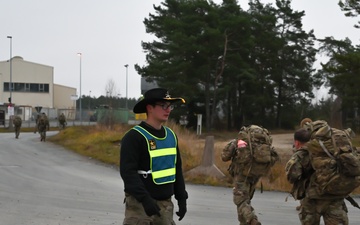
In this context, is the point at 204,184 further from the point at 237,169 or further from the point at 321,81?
the point at 321,81

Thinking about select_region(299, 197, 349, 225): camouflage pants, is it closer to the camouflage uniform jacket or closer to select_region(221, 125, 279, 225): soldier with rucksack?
the camouflage uniform jacket

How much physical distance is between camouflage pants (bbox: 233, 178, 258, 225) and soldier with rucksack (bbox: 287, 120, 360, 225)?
1.48 m

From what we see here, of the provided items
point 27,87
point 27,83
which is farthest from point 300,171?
point 27,87

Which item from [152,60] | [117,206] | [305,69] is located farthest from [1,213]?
[305,69]

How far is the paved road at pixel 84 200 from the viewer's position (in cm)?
851

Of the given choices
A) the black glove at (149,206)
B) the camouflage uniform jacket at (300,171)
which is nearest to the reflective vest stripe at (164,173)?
the black glove at (149,206)

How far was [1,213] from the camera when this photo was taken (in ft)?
28.8

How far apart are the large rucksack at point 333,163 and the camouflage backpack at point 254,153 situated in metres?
1.89

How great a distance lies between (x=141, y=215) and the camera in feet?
14.3

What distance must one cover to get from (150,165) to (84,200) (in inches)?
251

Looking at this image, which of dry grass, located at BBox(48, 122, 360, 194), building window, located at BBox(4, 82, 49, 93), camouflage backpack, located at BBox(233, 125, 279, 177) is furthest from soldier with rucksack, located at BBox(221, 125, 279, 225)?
building window, located at BBox(4, 82, 49, 93)

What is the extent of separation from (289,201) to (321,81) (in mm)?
49859

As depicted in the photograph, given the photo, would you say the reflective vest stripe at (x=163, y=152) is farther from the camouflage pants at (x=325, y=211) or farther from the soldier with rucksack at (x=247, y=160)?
the soldier with rucksack at (x=247, y=160)

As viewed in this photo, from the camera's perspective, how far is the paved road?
8508mm
